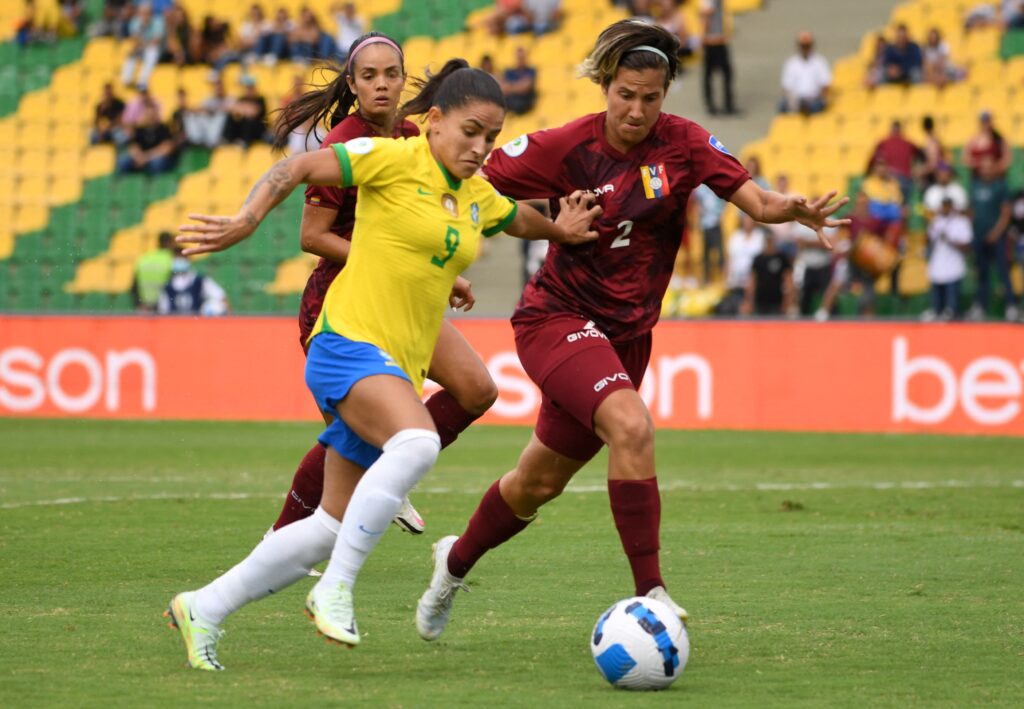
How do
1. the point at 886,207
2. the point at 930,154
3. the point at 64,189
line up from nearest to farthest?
Result: the point at 886,207 → the point at 930,154 → the point at 64,189

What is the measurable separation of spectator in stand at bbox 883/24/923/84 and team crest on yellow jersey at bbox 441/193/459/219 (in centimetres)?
1761

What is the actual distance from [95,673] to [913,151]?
1613 cm

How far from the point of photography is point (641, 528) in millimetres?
6035

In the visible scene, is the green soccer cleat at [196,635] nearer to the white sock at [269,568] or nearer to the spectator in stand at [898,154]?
the white sock at [269,568]

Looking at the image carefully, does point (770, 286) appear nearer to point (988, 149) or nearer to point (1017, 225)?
point (1017, 225)

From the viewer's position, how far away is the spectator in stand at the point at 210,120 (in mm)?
24094

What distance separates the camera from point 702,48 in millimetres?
24016

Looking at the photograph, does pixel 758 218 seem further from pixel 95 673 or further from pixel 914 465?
pixel 914 465

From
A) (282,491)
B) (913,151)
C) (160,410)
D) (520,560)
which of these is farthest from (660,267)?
(913,151)

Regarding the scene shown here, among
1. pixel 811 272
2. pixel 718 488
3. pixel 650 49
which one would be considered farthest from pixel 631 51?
pixel 811 272

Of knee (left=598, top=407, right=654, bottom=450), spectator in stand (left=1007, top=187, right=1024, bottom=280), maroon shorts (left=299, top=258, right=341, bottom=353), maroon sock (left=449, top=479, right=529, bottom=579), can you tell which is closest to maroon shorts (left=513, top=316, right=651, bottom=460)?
knee (left=598, top=407, right=654, bottom=450)

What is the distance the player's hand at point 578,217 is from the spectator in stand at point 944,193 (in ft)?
42.6

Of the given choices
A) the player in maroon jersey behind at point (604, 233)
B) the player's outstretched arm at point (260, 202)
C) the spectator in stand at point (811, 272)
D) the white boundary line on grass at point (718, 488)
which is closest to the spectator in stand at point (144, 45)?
the spectator in stand at point (811, 272)

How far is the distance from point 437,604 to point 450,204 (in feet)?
5.11
